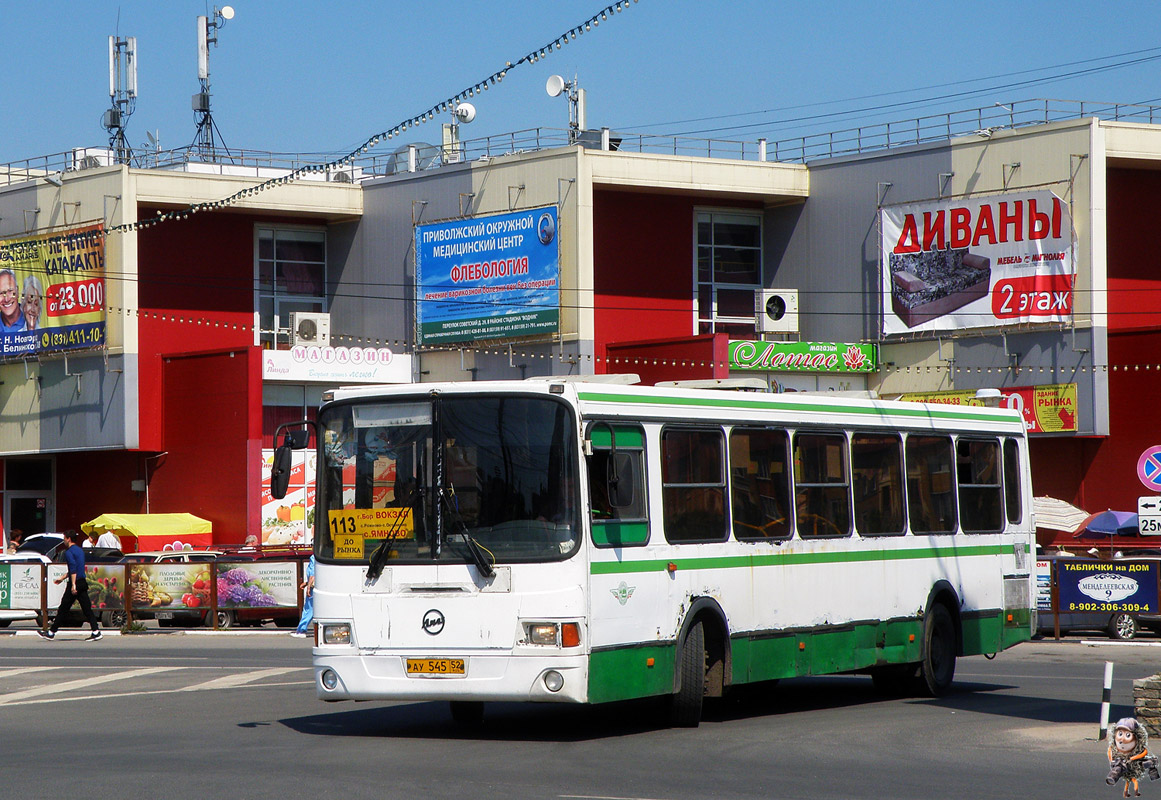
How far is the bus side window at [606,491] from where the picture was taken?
40.6ft

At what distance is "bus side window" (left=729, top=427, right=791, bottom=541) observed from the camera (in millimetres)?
13812

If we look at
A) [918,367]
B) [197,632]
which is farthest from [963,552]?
[918,367]

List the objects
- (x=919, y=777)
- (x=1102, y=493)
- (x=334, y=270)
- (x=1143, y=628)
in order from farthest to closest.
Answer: (x=334, y=270)
(x=1102, y=493)
(x=1143, y=628)
(x=919, y=777)

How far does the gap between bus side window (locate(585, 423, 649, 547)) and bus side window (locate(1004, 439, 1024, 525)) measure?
6.07 metres

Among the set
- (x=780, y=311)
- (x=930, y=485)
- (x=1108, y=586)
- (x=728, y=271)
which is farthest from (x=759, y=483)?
(x=728, y=271)

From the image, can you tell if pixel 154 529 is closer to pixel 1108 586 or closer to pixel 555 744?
pixel 1108 586

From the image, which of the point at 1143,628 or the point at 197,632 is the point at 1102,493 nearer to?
the point at 1143,628

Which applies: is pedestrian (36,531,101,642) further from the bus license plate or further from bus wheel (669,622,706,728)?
bus wheel (669,622,706,728)

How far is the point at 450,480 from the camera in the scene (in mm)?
12461

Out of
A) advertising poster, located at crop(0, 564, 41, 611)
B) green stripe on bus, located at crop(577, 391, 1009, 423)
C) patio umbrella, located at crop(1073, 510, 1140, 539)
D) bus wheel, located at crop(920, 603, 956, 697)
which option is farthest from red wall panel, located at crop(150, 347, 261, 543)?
bus wheel, located at crop(920, 603, 956, 697)

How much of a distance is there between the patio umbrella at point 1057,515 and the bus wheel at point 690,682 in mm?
26393

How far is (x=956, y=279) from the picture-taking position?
4384 cm

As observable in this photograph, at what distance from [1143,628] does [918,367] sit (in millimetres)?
20603

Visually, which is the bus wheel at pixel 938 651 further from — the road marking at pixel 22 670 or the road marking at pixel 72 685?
the road marking at pixel 22 670
